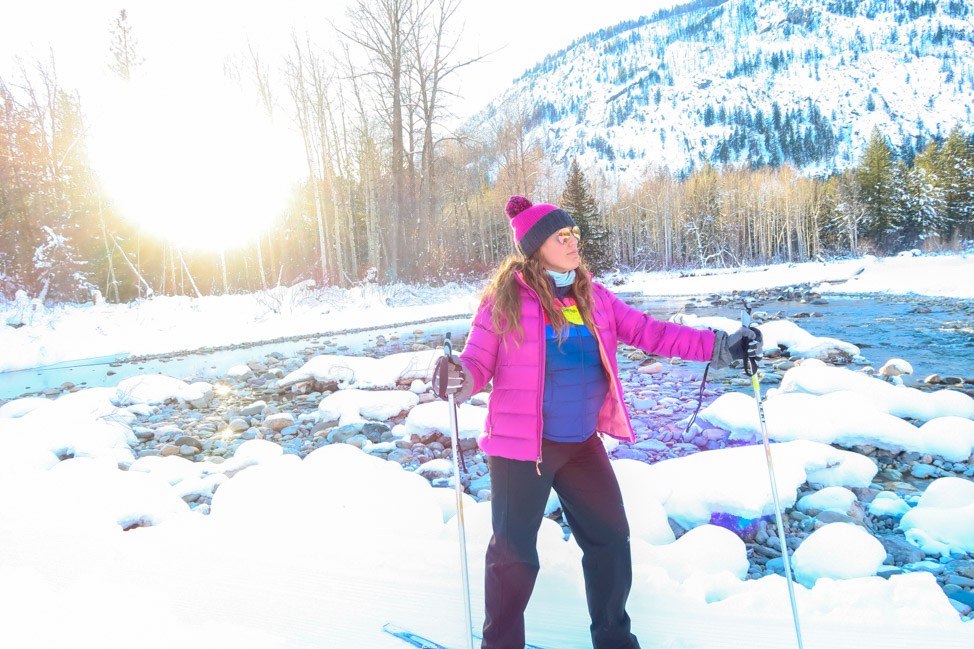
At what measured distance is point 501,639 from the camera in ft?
6.19

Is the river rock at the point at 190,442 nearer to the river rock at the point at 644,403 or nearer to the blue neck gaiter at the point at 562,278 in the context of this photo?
the river rock at the point at 644,403

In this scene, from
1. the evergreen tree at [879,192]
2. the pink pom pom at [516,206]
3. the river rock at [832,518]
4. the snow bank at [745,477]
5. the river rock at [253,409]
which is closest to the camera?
the pink pom pom at [516,206]

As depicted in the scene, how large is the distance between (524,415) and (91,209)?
2600 centimetres

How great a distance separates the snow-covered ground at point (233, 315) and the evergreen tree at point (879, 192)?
2671cm

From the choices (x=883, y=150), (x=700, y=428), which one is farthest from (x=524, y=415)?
(x=883, y=150)

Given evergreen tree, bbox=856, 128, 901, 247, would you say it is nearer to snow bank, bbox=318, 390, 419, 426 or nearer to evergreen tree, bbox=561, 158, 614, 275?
evergreen tree, bbox=561, 158, 614, 275

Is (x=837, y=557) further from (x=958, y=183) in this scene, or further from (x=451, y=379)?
(x=958, y=183)

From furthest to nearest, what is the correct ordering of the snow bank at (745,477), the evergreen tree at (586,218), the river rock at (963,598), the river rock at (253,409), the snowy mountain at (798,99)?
1. the snowy mountain at (798,99)
2. the evergreen tree at (586,218)
3. the river rock at (253,409)
4. the snow bank at (745,477)
5. the river rock at (963,598)

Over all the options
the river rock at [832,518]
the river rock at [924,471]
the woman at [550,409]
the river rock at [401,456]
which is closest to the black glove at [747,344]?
the woman at [550,409]

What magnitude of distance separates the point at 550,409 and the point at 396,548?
1.57m

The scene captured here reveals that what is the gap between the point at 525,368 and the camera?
2006mm

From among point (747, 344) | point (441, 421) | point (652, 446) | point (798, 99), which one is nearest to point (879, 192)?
point (652, 446)

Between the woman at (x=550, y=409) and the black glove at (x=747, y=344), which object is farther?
the black glove at (x=747, y=344)

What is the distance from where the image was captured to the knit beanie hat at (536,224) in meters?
2.19
